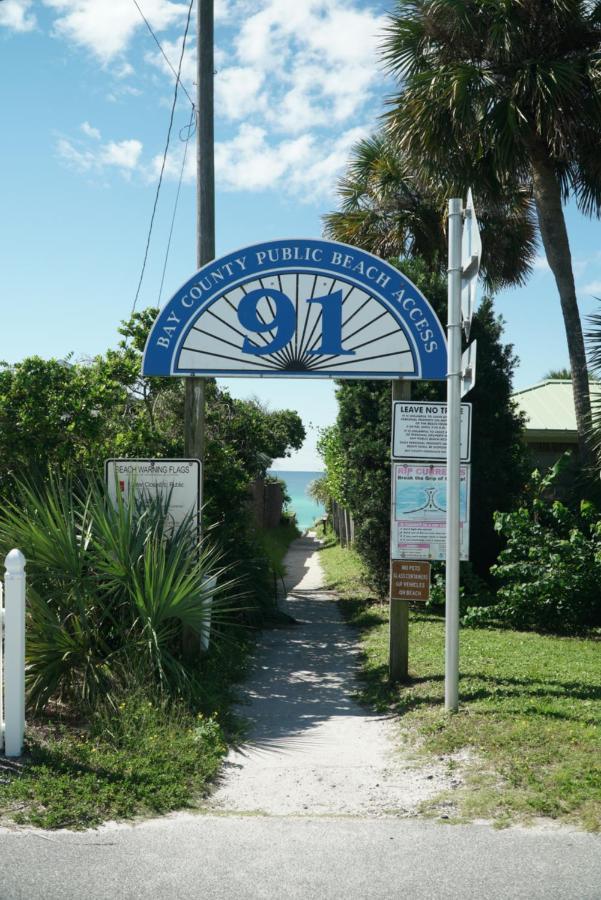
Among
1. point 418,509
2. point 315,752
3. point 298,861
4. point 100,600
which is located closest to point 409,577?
point 418,509

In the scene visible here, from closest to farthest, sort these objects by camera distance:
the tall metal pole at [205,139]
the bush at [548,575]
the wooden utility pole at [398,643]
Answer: the wooden utility pole at [398,643] < the tall metal pole at [205,139] < the bush at [548,575]

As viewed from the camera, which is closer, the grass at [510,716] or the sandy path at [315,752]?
the grass at [510,716]

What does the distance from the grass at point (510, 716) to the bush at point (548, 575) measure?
427 millimetres

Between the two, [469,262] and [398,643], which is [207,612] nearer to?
[398,643]

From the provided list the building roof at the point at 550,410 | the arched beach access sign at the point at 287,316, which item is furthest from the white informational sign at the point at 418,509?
the building roof at the point at 550,410

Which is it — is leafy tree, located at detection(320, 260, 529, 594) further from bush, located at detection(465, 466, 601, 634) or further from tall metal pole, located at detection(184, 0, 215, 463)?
tall metal pole, located at detection(184, 0, 215, 463)

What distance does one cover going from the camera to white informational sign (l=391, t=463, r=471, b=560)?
25.4ft

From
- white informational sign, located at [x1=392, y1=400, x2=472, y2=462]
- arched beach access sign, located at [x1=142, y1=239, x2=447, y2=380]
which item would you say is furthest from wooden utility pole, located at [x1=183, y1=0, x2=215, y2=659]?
white informational sign, located at [x1=392, y1=400, x2=472, y2=462]

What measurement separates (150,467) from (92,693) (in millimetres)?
2476

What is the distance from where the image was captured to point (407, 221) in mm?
16906

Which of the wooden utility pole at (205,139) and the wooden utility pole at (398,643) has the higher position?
the wooden utility pole at (205,139)

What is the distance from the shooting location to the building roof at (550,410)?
16969 millimetres

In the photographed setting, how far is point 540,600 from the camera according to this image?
10641mm

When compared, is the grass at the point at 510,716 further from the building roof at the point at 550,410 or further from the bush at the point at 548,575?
the building roof at the point at 550,410
